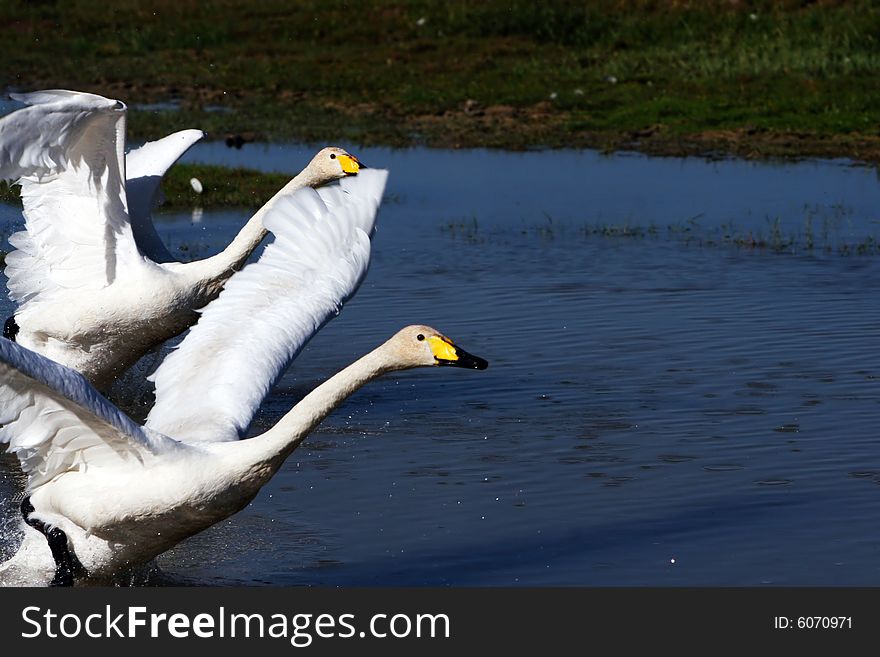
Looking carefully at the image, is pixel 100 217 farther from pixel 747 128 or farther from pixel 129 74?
pixel 129 74

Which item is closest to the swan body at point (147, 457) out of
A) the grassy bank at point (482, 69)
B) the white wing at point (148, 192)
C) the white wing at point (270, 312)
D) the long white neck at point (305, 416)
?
the long white neck at point (305, 416)

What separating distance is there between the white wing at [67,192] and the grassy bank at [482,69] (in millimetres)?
11680

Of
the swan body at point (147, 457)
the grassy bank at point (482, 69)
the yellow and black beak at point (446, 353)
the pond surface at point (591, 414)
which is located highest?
the yellow and black beak at point (446, 353)

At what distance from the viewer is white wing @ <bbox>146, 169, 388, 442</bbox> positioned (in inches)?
267

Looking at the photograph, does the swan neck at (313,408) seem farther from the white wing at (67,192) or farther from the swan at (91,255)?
the white wing at (67,192)

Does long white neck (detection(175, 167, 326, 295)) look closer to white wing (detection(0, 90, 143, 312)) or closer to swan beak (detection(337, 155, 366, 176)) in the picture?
white wing (detection(0, 90, 143, 312))

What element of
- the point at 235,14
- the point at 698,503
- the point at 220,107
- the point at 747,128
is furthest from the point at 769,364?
the point at 235,14

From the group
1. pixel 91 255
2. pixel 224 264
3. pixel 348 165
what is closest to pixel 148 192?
pixel 91 255

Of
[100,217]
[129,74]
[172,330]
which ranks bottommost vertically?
[129,74]

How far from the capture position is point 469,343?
1068 centimetres

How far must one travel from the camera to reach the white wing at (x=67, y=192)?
7949 millimetres

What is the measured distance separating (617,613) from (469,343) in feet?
15.2

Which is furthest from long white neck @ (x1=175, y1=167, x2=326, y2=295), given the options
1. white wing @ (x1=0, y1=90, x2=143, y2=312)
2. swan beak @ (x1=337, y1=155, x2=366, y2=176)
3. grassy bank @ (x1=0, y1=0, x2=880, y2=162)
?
grassy bank @ (x1=0, y1=0, x2=880, y2=162)

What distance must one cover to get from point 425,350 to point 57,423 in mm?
1403
